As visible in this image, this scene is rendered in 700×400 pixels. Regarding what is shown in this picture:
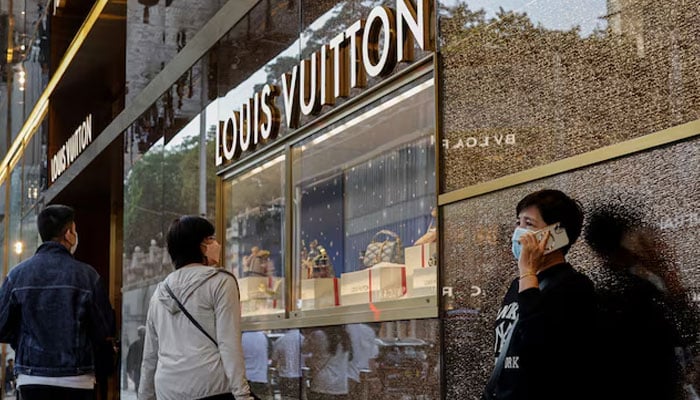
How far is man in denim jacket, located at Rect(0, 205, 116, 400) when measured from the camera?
4969 millimetres

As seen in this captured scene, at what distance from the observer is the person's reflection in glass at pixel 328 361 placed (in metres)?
4.77

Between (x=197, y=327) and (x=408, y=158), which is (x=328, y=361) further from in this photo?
(x=408, y=158)

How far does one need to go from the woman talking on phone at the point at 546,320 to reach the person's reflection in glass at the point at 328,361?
1.98 m

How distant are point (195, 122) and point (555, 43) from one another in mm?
4372

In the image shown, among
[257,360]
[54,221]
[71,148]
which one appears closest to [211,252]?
[54,221]

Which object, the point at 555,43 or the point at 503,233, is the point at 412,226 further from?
the point at 555,43

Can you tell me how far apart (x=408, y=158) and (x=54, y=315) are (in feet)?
6.43

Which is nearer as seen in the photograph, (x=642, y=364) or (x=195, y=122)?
(x=642, y=364)

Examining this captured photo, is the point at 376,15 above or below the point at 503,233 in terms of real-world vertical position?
above

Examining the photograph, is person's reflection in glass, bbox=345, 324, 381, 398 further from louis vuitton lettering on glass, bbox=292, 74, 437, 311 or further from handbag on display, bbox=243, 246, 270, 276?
handbag on display, bbox=243, 246, 270, 276

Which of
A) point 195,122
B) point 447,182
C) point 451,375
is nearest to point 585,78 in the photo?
point 447,182

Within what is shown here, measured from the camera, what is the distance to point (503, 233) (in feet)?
11.6

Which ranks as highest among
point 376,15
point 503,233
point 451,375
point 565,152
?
point 376,15

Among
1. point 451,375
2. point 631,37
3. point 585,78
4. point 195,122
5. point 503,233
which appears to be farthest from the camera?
point 195,122
